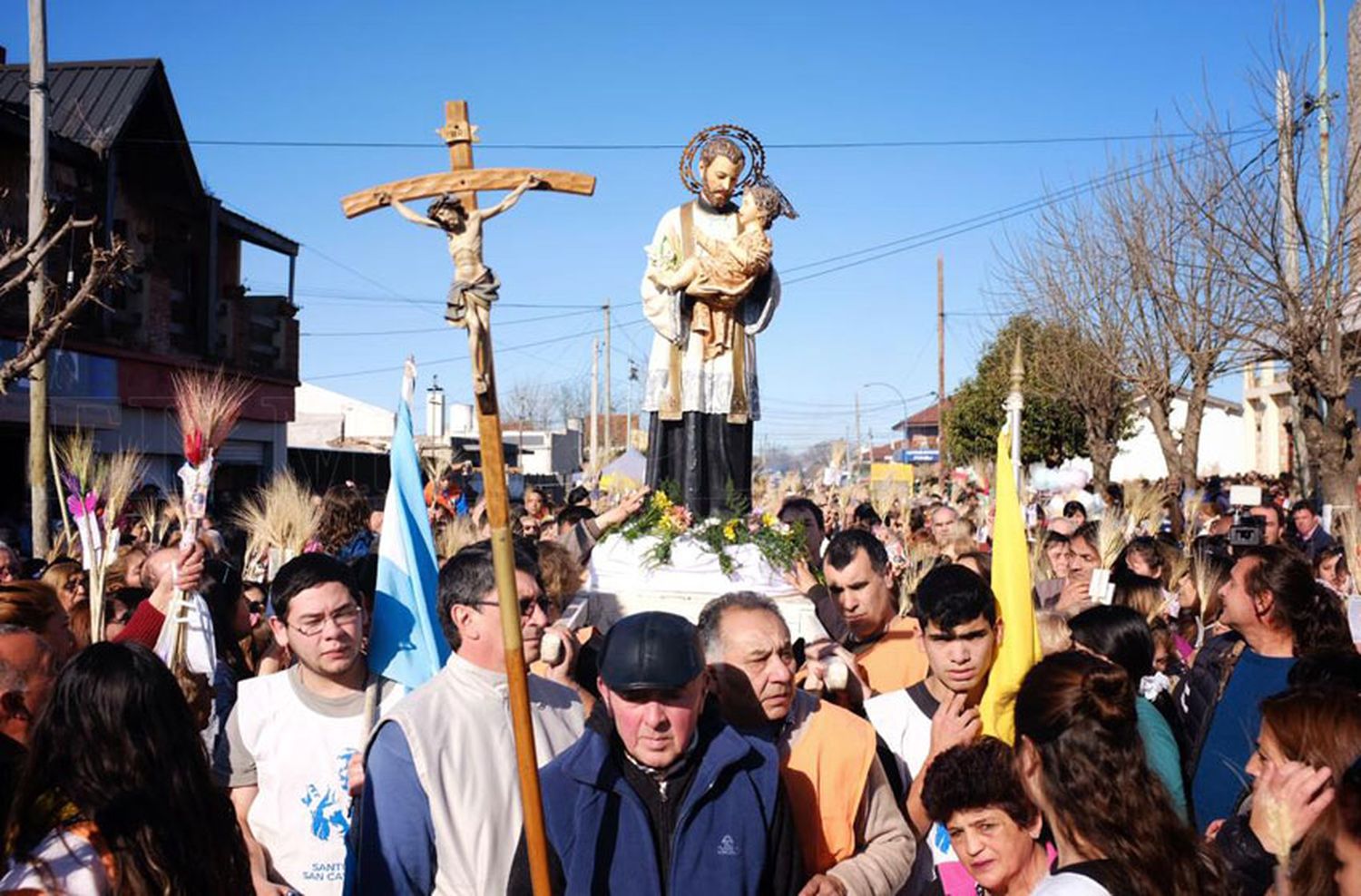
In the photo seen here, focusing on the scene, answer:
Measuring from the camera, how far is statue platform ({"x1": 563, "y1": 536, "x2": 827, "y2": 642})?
26.3 ft

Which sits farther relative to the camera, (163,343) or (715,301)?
(163,343)

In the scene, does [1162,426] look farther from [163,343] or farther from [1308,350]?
[163,343]

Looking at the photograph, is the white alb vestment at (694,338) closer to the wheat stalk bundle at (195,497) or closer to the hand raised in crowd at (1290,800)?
the wheat stalk bundle at (195,497)

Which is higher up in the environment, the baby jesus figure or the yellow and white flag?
the baby jesus figure

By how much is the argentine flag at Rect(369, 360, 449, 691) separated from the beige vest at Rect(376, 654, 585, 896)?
2.41ft

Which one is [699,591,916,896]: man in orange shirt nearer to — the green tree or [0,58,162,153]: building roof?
the green tree

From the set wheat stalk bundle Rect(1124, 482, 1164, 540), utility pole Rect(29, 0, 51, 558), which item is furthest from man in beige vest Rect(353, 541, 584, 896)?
wheat stalk bundle Rect(1124, 482, 1164, 540)

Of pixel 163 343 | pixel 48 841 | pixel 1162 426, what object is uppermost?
pixel 163 343

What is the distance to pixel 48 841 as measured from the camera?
2.70 m

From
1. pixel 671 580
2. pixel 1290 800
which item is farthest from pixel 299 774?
pixel 671 580

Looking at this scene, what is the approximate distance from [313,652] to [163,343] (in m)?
23.0

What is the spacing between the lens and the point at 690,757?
3.15 meters

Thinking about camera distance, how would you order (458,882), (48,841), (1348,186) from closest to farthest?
(48,841) → (458,882) → (1348,186)

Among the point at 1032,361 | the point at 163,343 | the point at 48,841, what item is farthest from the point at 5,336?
the point at 1032,361
